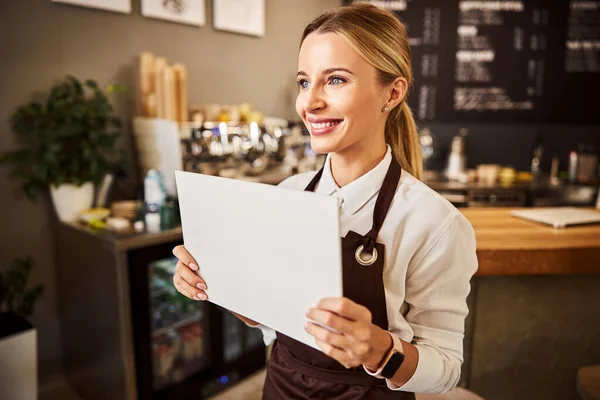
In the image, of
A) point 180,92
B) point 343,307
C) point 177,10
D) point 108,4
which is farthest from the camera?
point 177,10

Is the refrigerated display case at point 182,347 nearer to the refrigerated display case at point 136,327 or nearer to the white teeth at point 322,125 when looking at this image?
the refrigerated display case at point 136,327

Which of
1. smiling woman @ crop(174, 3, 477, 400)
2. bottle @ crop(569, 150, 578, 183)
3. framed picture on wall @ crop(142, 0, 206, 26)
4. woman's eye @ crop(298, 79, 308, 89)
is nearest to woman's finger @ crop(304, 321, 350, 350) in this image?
smiling woman @ crop(174, 3, 477, 400)

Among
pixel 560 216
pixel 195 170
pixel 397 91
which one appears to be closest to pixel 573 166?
pixel 560 216

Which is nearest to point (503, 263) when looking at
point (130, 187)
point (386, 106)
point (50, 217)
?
point (386, 106)

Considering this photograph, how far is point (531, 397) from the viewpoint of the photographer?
1.71 m

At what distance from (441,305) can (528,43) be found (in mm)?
4148

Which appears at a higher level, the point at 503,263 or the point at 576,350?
the point at 503,263

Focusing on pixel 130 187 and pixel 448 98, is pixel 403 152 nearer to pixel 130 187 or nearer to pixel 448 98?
pixel 130 187

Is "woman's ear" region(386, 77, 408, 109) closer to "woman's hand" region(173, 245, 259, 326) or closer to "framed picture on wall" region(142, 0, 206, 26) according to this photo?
"woman's hand" region(173, 245, 259, 326)

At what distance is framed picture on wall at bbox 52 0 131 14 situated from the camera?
2.58 m

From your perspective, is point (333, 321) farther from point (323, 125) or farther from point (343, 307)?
point (323, 125)

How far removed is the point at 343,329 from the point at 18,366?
1924 millimetres

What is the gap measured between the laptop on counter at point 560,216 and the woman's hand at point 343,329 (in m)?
1.29

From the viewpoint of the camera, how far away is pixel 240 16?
3688mm
